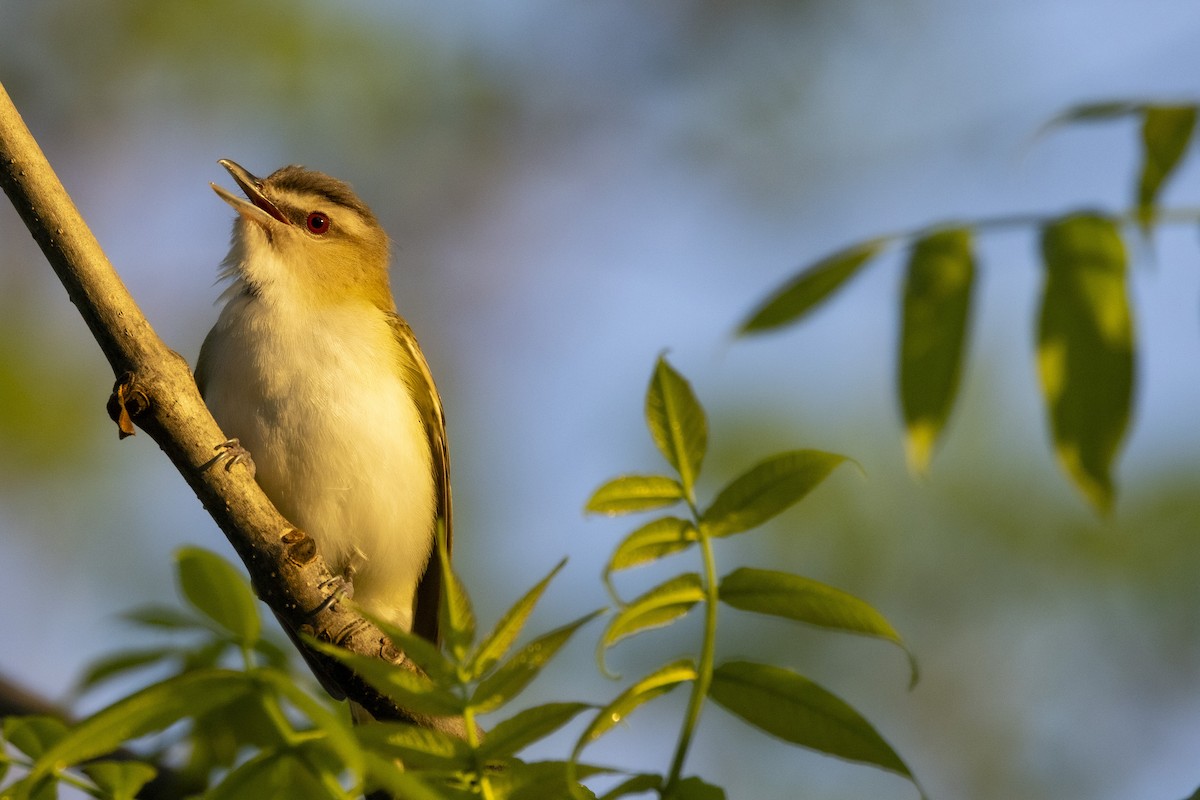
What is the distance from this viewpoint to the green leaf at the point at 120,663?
378cm

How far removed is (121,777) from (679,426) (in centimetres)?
134

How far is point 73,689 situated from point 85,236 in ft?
4.61

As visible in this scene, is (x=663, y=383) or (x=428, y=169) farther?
(x=428, y=169)

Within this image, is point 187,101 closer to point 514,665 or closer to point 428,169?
point 428,169

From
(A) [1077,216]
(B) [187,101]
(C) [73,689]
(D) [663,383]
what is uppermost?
(B) [187,101]

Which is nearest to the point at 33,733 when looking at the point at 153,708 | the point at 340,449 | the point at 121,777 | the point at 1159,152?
the point at 121,777

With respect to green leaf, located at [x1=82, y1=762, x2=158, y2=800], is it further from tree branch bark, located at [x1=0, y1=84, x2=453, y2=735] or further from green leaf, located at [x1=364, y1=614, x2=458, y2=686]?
tree branch bark, located at [x1=0, y1=84, x2=453, y2=735]

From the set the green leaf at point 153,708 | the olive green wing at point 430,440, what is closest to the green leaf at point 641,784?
the green leaf at point 153,708

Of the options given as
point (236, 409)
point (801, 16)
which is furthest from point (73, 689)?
point (801, 16)

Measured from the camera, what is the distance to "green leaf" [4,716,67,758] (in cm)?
263

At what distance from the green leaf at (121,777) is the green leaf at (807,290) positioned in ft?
4.94

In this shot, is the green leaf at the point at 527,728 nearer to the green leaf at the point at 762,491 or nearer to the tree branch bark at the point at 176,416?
the green leaf at the point at 762,491

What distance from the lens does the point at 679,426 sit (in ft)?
7.59

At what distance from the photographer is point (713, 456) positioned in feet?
32.8
